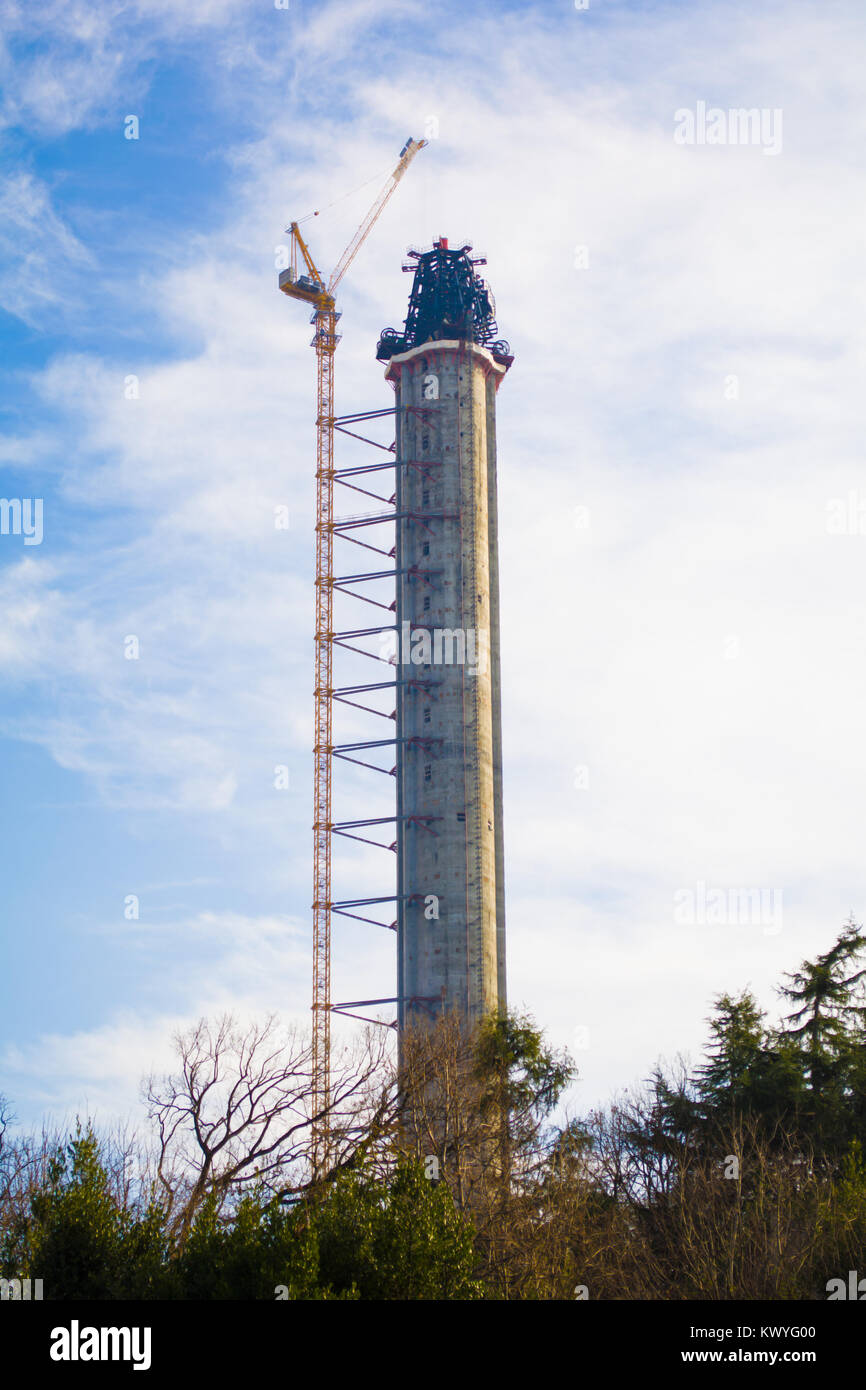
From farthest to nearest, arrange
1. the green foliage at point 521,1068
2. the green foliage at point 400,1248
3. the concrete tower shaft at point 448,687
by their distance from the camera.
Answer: the concrete tower shaft at point 448,687 → the green foliage at point 521,1068 → the green foliage at point 400,1248

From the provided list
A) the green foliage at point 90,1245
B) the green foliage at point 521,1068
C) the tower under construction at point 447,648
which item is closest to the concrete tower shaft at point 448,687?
the tower under construction at point 447,648

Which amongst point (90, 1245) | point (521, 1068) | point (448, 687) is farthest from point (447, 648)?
point (90, 1245)

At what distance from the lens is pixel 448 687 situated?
10950 cm

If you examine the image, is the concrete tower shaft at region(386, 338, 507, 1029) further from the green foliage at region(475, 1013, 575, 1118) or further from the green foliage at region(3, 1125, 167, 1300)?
the green foliage at region(3, 1125, 167, 1300)

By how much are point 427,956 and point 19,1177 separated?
49.0 m

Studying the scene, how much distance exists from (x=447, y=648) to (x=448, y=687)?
288 cm

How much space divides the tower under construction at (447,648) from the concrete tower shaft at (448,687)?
0.09 m

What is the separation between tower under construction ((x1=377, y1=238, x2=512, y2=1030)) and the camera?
342 ft

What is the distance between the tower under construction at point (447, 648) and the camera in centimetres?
10412

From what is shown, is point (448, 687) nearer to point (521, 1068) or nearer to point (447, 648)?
point (447, 648)

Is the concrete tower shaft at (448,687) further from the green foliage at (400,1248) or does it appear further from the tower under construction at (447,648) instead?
the green foliage at (400,1248)
